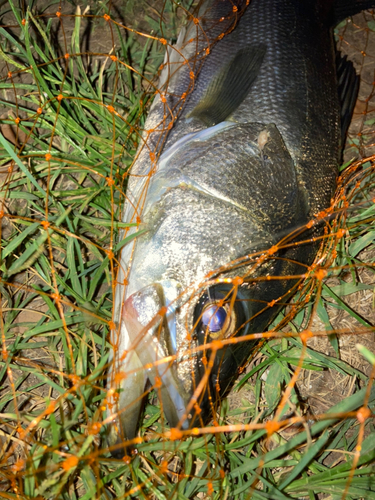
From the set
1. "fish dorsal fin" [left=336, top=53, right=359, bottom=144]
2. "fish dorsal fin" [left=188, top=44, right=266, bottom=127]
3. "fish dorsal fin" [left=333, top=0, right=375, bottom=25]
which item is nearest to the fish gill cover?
"fish dorsal fin" [left=188, top=44, right=266, bottom=127]

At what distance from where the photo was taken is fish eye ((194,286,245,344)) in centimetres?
202

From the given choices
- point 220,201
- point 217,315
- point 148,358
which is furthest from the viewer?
point 220,201

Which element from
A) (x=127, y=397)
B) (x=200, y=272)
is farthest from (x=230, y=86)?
(x=127, y=397)

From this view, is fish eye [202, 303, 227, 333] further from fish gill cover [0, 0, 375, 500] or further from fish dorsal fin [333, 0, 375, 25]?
fish dorsal fin [333, 0, 375, 25]

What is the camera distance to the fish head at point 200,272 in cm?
196

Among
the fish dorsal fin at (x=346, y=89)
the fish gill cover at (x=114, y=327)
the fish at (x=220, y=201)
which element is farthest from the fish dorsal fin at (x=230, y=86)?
the fish dorsal fin at (x=346, y=89)

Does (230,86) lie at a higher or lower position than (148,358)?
higher

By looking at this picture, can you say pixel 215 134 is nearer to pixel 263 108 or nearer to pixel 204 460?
pixel 263 108

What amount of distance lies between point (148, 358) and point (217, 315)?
0.38m

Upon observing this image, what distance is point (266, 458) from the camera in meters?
2.24

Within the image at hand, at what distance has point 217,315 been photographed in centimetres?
206

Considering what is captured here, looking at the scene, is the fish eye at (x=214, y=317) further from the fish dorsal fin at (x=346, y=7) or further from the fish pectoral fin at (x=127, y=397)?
the fish dorsal fin at (x=346, y=7)

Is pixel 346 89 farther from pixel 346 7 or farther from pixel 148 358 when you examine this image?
pixel 148 358

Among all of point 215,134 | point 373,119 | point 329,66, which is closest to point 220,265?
point 215,134
